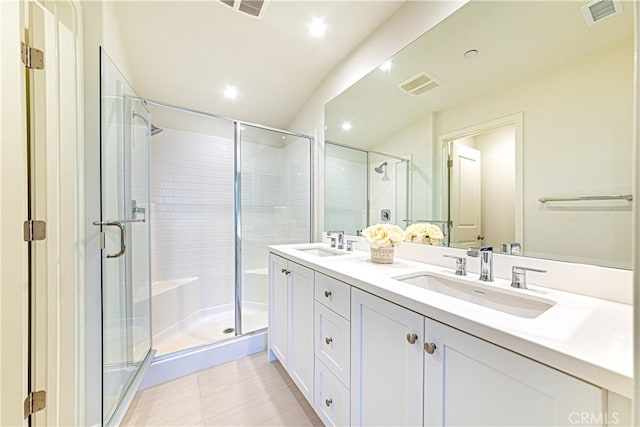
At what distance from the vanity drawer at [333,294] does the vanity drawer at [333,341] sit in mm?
30

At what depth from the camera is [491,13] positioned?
3.61ft

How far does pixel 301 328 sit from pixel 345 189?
116cm

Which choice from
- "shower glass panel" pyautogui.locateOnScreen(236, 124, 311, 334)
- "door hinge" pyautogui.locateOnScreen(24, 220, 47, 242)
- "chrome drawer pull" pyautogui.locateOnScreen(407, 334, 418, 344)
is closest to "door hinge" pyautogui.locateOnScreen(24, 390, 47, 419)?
"door hinge" pyautogui.locateOnScreen(24, 220, 47, 242)

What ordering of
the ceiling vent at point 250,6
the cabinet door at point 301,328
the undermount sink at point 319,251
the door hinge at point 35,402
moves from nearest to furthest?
the door hinge at point 35,402 < the cabinet door at point 301,328 < the ceiling vent at point 250,6 < the undermount sink at point 319,251

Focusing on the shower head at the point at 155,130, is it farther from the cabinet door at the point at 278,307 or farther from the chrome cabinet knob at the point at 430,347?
the chrome cabinet knob at the point at 430,347

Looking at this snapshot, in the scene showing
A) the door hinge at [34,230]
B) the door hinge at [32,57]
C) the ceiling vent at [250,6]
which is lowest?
the door hinge at [34,230]

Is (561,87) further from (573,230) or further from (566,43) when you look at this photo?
(573,230)

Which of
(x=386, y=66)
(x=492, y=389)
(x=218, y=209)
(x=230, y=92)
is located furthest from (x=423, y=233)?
(x=218, y=209)

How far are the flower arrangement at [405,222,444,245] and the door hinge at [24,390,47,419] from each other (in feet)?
6.22

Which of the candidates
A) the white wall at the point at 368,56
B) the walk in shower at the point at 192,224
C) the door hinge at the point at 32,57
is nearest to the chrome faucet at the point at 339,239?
the white wall at the point at 368,56

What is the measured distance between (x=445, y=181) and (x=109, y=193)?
181 centimetres

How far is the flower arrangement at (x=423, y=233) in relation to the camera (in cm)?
134

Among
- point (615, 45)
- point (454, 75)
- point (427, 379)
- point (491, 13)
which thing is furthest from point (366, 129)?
point (427, 379)

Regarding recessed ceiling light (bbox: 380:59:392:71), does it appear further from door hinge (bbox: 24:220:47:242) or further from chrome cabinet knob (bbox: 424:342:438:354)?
door hinge (bbox: 24:220:47:242)
